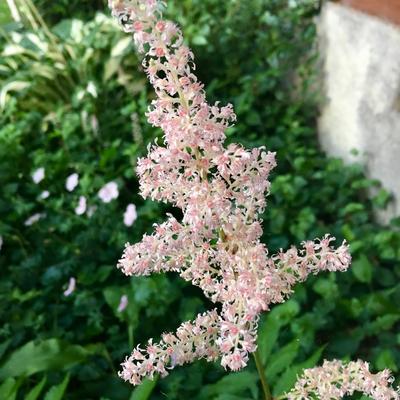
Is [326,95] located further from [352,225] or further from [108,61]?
[108,61]

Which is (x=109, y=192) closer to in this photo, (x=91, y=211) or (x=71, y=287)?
(x=91, y=211)

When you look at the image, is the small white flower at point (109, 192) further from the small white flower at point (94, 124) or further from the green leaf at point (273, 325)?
the green leaf at point (273, 325)

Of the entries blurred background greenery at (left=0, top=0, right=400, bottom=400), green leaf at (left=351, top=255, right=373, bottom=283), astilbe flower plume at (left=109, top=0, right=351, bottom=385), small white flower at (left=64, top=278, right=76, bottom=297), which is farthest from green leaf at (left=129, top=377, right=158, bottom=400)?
green leaf at (left=351, top=255, right=373, bottom=283)

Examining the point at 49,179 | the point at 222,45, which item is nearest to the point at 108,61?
the point at 222,45

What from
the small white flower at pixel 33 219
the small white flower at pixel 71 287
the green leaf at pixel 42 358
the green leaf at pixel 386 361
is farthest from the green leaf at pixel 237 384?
the small white flower at pixel 33 219

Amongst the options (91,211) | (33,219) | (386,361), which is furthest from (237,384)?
(33,219)
